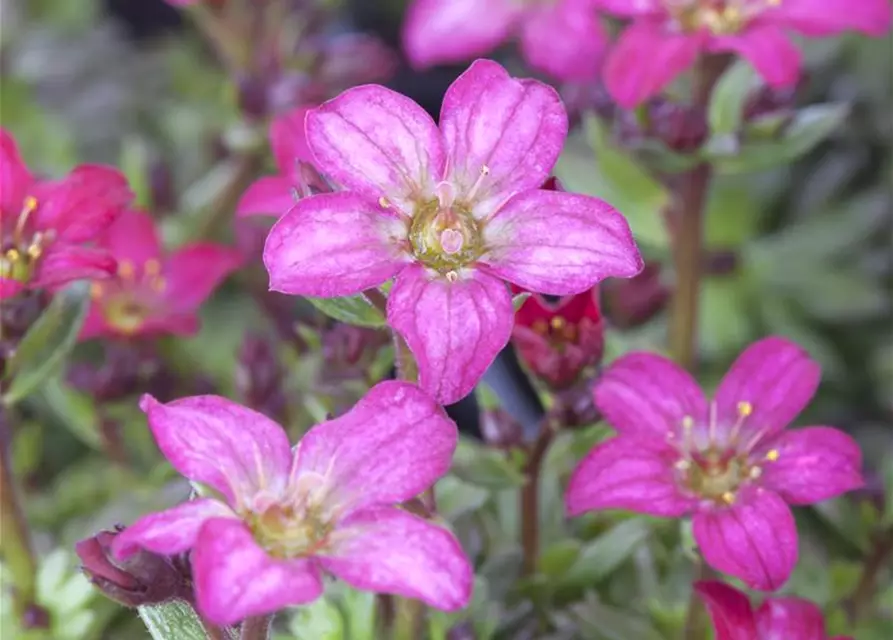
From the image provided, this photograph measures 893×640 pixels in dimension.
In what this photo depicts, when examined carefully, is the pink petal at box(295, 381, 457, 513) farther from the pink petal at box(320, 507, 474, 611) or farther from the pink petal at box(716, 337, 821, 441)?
the pink petal at box(716, 337, 821, 441)

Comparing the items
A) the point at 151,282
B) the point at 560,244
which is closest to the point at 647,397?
the point at 560,244

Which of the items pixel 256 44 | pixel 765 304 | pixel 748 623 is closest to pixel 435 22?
pixel 256 44

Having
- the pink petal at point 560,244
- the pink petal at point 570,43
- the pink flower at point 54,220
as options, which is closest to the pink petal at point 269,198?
the pink flower at point 54,220

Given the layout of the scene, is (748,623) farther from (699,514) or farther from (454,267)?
(454,267)

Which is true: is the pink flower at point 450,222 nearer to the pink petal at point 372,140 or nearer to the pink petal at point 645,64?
the pink petal at point 372,140

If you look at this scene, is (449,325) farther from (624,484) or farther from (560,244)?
(624,484)
